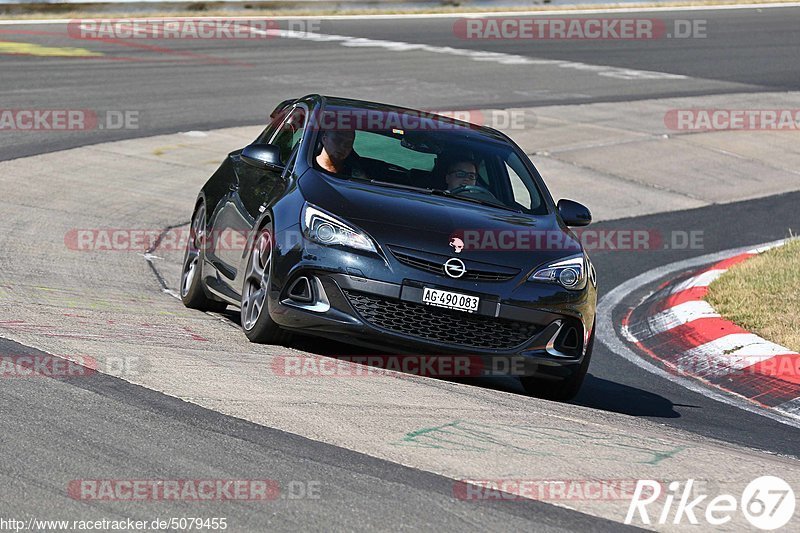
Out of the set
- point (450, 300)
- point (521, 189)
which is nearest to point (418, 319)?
point (450, 300)

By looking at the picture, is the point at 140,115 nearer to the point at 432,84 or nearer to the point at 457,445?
the point at 432,84

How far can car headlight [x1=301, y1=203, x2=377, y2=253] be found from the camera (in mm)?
7098

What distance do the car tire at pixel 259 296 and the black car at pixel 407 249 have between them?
0.01m

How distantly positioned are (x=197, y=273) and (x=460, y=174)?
1966mm

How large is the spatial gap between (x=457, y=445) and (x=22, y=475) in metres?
1.74

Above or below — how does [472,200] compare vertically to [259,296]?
above

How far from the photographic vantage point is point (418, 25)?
31.2 meters

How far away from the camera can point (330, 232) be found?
7.17 m

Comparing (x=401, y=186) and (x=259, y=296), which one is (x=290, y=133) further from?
(x=259, y=296)

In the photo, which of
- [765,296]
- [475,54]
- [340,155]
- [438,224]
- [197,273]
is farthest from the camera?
[475,54]

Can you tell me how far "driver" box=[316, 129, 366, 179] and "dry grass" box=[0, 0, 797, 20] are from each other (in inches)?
875

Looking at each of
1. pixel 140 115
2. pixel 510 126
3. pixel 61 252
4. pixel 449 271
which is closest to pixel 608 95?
pixel 510 126

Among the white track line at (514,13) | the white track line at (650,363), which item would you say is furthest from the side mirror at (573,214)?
the white track line at (514,13)

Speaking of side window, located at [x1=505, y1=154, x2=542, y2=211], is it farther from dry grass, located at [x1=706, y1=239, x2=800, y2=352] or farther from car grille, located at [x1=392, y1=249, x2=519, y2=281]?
dry grass, located at [x1=706, y1=239, x2=800, y2=352]
